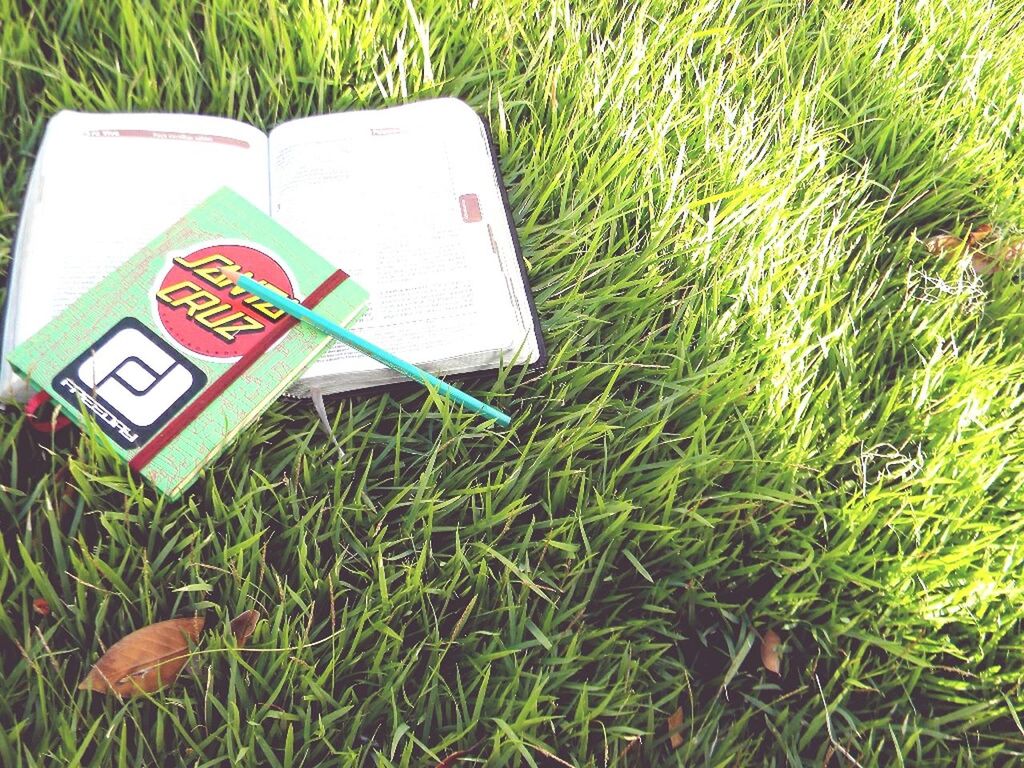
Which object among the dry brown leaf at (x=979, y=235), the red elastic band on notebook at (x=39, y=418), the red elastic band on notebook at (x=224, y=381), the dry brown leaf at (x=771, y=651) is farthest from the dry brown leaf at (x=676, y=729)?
the dry brown leaf at (x=979, y=235)

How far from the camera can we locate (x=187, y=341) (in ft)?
3.38

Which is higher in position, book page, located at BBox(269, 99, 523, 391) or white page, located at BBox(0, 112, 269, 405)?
white page, located at BBox(0, 112, 269, 405)

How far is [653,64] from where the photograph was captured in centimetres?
145

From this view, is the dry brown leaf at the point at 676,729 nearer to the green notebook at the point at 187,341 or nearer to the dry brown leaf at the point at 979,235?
the green notebook at the point at 187,341

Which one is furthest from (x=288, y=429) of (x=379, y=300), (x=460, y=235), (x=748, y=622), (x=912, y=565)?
(x=912, y=565)

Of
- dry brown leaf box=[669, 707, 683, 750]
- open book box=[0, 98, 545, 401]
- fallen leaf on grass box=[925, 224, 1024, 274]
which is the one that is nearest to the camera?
dry brown leaf box=[669, 707, 683, 750]

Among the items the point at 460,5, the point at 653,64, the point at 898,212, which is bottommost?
the point at 898,212

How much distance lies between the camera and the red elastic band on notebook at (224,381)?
0.96m

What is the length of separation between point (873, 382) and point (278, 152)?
96cm

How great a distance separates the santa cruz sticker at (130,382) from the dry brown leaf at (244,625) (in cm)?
24

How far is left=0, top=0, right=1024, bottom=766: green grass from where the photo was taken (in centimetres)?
94

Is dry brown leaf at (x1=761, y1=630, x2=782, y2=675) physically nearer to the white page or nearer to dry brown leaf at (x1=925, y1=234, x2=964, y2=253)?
dry brown leaf at (x1=925, y1=234, x2=964, y2=253)

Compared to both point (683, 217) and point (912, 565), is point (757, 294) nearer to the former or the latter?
point (683, 217)

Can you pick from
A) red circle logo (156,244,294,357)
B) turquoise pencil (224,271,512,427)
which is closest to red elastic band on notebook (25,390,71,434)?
red circle logo (156,244,294,357)
